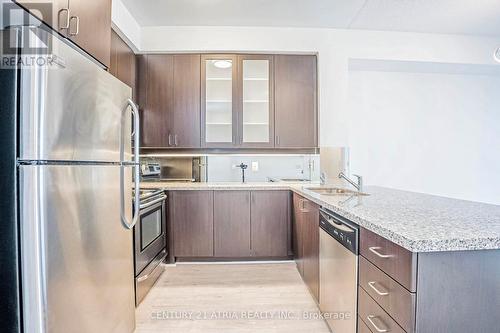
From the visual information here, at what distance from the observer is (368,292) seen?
1215 millimetres

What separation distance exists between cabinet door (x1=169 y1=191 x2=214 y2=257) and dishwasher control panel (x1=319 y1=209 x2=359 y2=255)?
1.49 meters

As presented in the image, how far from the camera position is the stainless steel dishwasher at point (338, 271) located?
136 centimetres

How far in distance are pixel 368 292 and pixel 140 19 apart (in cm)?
337

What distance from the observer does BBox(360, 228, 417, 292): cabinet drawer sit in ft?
3.00

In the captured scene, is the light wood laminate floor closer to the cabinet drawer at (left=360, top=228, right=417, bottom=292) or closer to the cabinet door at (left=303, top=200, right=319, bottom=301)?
the cabinet door at (left=303, top=200, right=319, bottom=301)

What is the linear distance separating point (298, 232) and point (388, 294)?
164cm

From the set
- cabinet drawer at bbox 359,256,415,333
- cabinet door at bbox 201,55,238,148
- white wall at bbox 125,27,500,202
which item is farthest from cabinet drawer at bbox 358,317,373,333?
cabinet door at bbox 201,55,238,148

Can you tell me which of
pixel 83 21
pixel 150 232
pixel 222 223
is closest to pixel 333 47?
pixel 222 223

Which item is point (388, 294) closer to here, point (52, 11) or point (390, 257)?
point (390, 257)

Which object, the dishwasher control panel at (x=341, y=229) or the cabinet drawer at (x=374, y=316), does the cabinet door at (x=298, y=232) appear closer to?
the dishwasher control panel at (x=341, y=229)

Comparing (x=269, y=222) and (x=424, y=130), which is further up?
(x=424, y=130)

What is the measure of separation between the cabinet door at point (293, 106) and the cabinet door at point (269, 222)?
2.31 ft

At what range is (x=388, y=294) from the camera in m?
1.05

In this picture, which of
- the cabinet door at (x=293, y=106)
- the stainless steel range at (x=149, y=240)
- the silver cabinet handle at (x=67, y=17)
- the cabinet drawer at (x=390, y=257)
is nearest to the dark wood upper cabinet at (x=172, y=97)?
the stainless steel range at (x=149, y=240)
